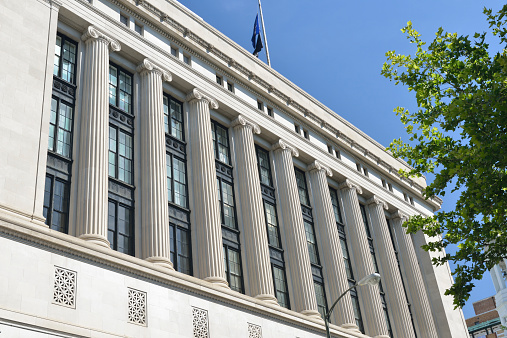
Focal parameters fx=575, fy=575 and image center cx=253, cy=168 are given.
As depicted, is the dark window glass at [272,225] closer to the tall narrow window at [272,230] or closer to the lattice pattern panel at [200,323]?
the tall narrow window at [272,230]

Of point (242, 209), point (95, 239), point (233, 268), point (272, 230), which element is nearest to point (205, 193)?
point (242, 209)

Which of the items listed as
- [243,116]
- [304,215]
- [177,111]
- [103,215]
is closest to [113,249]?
[103,215]

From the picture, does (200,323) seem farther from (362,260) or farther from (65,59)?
(362,260)

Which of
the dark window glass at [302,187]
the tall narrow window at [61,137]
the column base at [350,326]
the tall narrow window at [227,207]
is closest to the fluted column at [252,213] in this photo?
the tall narrow window at [227,207]

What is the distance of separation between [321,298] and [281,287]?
4141mm

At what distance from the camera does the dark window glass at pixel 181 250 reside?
28.2 m

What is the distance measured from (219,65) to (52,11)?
11986 mm

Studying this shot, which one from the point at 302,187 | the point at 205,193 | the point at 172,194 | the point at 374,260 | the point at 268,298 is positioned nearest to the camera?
the point at 172,194

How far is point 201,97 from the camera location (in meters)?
34.0

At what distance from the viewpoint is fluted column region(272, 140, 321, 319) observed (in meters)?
33.9

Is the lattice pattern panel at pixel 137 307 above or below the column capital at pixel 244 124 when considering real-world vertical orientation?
below

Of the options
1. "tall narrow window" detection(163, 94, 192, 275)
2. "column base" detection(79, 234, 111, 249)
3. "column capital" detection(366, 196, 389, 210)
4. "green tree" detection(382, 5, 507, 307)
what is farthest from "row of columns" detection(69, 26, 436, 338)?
Answer: "green tree" detection(382, 5, 507, 307)

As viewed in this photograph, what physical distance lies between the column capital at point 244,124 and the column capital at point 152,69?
564 cm

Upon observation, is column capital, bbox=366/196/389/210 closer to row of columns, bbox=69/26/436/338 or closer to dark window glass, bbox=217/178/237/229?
row of columns, bbox=69/26/436/338
